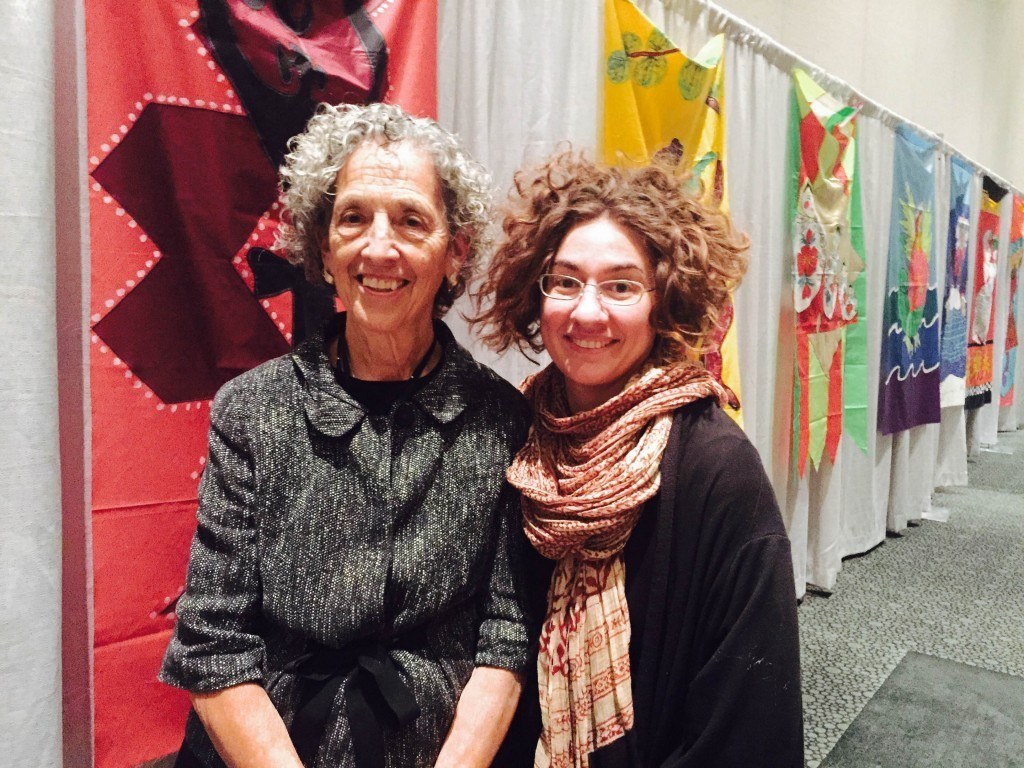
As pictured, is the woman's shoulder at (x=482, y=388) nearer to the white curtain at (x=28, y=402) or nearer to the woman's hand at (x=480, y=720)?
the woman's hand at (x=480, y=720)

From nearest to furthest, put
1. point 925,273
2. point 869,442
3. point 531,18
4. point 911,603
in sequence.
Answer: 1. point 531,18
2. point 911,603
3. point 869,442
4. point 925,273

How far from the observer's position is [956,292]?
4.31 m

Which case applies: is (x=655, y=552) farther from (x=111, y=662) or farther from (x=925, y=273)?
(x=925, y=273)

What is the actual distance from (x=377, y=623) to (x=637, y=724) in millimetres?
382

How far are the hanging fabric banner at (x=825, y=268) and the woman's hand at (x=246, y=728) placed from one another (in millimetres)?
2300

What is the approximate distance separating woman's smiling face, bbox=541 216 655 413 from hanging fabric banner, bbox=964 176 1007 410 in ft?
14.7

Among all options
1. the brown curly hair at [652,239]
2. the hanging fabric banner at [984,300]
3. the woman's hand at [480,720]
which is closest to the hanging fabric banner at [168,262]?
the brown curly hair at [652,239]

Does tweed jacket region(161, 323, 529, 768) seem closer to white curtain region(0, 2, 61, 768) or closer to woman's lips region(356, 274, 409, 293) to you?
woman's lips region(356, 274, 409, 293)

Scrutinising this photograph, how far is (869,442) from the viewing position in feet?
11.5

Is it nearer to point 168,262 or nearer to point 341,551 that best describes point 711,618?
point 341,551

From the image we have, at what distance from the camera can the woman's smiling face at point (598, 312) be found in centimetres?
104

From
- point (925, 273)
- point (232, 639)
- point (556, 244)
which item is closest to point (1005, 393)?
point (925, 273)

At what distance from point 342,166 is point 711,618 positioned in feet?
2.66

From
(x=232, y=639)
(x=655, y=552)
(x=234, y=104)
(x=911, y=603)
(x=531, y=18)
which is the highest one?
(x=531, y=18)
